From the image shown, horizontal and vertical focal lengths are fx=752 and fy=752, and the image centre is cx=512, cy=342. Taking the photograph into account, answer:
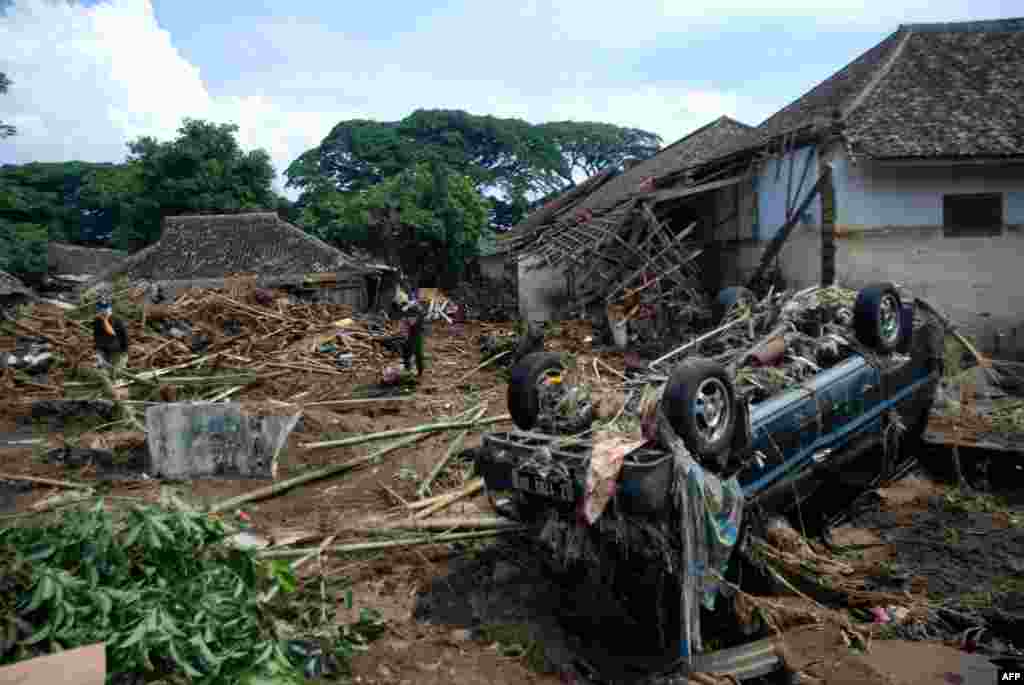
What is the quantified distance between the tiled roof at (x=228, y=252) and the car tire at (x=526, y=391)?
68.6 ft

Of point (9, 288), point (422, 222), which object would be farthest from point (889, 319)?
point (9, 288)

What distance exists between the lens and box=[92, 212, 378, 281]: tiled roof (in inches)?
1014

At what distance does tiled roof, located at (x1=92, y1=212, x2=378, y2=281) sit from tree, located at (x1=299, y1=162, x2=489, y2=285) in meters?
3.25

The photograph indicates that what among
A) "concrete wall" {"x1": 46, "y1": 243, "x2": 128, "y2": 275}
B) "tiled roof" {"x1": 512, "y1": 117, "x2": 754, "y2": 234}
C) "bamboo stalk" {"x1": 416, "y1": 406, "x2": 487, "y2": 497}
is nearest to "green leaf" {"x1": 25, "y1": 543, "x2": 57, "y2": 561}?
"bamboo stalk" {"x1": 416, "y1": 406, "x2": 487, "y2": 497}

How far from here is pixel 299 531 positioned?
6363 mm

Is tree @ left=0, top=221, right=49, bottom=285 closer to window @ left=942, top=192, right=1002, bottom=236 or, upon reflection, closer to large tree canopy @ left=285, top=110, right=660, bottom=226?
large tree canopy @ left=285, top=110, right=660, bottom=226

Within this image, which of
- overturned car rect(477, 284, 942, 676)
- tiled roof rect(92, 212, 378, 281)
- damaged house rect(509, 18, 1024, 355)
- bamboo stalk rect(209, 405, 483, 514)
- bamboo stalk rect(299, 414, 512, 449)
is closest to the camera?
overturned car rect(477, 284, 942, 676)

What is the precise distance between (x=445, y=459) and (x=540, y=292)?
47.2ft

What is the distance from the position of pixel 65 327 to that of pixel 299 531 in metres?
12.0

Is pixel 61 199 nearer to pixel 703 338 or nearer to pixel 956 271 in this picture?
pixel 956 271

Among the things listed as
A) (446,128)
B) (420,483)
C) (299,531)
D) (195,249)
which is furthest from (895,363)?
(446,128)

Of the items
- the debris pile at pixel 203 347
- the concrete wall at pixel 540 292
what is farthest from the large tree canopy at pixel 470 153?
the debris pile at pixel 203 347

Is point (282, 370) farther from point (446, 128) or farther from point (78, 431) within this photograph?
point (446, 128)

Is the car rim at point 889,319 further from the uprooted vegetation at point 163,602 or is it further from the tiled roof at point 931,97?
the tiled roof at point 931,97
